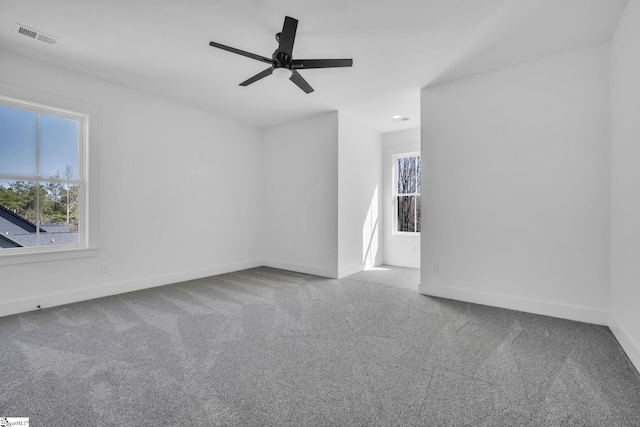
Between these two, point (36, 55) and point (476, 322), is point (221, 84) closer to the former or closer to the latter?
point (36, 55)

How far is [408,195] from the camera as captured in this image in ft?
19.4

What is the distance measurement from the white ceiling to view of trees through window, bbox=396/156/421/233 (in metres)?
2.21

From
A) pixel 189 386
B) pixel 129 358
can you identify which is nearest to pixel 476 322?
pixel 189 386

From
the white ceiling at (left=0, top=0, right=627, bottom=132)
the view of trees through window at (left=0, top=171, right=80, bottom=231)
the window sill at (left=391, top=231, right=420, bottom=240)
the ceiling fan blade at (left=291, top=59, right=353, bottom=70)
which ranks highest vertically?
the white ceiling at (left=0, top=0, right=627, bottom=132)

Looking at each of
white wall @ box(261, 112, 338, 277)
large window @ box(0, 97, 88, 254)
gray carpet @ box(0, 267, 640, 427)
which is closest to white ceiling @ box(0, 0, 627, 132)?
large window @ box(0, 97, 88, 254)

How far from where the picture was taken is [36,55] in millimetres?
3109

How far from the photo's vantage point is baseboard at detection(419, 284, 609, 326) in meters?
2.84

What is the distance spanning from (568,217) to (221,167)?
16.0 feet

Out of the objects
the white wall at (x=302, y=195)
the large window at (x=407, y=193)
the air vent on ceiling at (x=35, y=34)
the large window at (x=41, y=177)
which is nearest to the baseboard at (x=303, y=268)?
the white wall at (x=302, y=195)

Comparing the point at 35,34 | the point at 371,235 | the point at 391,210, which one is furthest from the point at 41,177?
the point at 391,210

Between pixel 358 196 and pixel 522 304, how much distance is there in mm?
2928

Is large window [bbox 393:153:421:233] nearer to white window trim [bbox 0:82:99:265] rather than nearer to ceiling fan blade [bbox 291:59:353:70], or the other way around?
ceiling fan blade [bbox 291:59:353:70]

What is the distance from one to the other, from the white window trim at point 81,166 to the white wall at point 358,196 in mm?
3377

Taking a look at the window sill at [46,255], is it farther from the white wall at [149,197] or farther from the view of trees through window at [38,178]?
the view of trees through window at [38,178]
